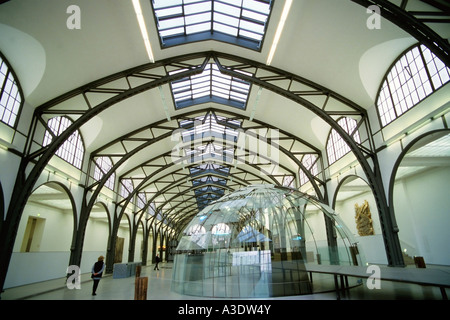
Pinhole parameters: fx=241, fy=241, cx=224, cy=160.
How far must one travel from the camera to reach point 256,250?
30.2ft

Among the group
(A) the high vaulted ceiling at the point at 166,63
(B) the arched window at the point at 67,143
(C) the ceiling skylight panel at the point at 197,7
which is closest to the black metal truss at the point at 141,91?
(A) the high vaulted ceiling at the point at 166,63

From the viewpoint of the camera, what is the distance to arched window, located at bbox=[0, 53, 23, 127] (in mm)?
10664

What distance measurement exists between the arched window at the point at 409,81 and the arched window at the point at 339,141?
2.72 metres

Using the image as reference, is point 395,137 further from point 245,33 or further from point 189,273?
point 189,273

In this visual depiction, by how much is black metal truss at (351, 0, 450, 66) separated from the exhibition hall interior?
55mm

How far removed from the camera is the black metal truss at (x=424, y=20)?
819cm

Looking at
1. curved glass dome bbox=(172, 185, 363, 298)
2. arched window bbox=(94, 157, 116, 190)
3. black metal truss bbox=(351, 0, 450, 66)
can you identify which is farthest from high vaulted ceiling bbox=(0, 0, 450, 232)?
curved glass dome bbox=(172, 185, 363, 298)

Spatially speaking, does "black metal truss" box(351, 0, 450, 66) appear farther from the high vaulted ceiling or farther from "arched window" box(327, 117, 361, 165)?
"arched window" box(327, 117, 361, 165)

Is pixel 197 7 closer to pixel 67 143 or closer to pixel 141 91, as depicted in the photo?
pixel 141 91

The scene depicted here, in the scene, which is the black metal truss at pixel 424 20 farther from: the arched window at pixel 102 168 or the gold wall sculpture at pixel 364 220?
the arched window at pixel 102 168

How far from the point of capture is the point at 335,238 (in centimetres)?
1822

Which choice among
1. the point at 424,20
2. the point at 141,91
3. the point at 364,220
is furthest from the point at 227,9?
the point at 364,220

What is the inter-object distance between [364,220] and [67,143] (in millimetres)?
23978
